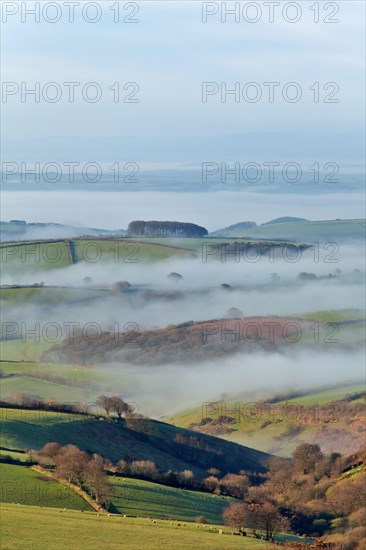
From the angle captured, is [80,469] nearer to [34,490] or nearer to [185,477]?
[34,490]

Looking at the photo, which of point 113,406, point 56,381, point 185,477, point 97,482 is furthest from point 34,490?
point 56,381

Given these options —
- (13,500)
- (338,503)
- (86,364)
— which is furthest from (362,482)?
(86,364)

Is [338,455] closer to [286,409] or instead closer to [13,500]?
[286,409]

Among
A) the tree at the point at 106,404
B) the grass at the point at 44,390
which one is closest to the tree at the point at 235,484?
the tree at the point at 106,404

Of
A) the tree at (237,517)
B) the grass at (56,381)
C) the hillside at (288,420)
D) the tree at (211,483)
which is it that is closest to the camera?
the tree at (237,517)

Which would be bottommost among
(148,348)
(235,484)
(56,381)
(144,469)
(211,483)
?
(235,484)

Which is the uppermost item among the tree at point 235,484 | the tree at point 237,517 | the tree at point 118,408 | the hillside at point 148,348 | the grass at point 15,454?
the hillside at point 148,348

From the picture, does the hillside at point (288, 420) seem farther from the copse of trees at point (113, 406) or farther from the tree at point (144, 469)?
the tree at point (144, 469)
